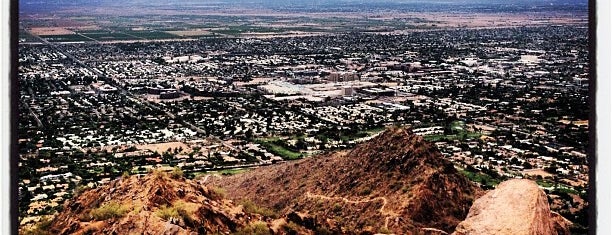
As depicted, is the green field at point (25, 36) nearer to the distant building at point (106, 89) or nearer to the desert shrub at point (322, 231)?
the distant building at point (106, 89)

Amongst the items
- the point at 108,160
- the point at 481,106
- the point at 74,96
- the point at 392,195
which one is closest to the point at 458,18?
the point at 481,106

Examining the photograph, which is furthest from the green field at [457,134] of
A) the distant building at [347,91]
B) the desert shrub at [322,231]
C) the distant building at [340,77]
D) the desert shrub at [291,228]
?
the desert shrub at [291,228]

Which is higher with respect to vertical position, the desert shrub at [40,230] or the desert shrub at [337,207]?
the desert shrub at [40,230]

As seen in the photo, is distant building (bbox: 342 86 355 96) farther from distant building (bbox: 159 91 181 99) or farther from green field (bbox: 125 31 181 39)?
green field (bbox: 125 31 181 39)

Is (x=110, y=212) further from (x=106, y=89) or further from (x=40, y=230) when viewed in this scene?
(x=106, y=89)

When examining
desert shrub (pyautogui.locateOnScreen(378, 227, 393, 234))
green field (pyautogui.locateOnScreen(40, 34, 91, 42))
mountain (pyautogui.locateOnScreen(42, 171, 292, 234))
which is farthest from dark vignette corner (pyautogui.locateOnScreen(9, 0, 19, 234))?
green field (pyautogui.locateOnScreen(40, 34, 91, 42))

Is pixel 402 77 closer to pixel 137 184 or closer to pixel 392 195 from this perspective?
pixel 392 195
